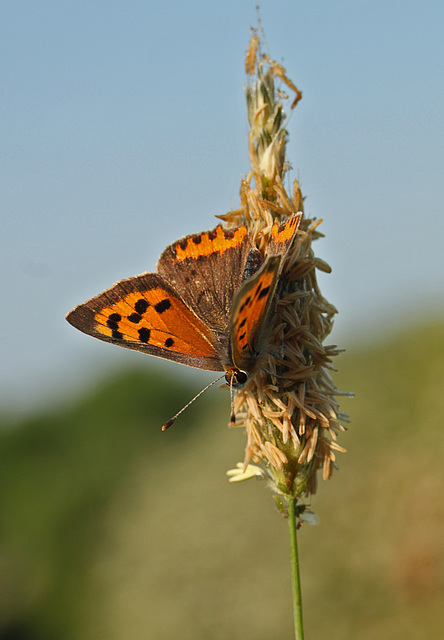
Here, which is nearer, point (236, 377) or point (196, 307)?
point (236, 377)

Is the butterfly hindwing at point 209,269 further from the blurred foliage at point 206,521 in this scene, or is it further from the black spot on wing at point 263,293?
the blurred foliage at point 206,521

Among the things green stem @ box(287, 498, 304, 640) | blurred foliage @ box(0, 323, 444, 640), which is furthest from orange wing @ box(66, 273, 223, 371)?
blurred foliage @ box(0, 323, 444, 640)

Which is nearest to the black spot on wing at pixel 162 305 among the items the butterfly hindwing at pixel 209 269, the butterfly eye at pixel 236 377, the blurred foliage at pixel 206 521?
the butterfly hindwing at pixel 209 269

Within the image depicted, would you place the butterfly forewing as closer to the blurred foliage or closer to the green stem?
the green stem

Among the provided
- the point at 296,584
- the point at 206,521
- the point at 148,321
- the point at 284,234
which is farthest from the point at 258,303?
the point at 206,521

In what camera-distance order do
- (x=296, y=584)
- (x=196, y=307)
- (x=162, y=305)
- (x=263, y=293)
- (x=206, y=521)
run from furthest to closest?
(x=206, y=521), (x=162, y=305), (x=196, y=307), (x=263, y=293), (x=296, y=584)

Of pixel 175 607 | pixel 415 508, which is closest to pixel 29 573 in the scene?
pixel 175 607

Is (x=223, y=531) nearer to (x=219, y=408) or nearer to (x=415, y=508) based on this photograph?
(x=415, y=508)

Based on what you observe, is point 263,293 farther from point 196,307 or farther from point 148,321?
point 148,321
